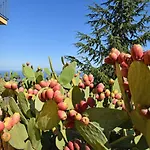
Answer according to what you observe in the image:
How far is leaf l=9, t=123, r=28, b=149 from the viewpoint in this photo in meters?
0.76

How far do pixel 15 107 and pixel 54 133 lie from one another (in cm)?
13

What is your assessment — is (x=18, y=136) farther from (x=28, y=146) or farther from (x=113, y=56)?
(x=113, y=56)

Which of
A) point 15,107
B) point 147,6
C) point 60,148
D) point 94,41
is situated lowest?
point 60,148

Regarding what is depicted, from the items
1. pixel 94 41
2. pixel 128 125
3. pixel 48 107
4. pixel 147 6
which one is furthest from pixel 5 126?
pixel 147 6

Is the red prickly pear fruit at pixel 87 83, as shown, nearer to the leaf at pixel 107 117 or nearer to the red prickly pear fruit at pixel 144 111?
the leaf at pixel 107 117

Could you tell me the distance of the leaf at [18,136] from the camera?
0.76 meters

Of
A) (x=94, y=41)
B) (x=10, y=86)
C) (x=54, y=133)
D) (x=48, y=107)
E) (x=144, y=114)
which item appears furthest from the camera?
(x=94, y=41)

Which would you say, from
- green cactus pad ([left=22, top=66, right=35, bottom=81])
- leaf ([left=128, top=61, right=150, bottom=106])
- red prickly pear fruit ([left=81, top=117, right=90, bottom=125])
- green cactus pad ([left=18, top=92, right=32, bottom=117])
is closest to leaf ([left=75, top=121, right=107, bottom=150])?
red prickly pear fruit ([left=81, top=117, right=90, bottom=125])

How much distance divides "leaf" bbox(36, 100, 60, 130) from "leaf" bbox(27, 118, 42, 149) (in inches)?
0.7

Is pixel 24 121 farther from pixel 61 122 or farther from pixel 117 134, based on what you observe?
pixel 117 134

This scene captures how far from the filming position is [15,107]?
0.85 m

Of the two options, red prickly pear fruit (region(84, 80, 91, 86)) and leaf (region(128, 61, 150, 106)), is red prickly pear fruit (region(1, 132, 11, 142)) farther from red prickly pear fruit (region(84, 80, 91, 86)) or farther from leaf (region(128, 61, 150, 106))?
red prickly pear fruit (region(84, 80, 91, 86))

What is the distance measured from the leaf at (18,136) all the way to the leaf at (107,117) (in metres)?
0.17

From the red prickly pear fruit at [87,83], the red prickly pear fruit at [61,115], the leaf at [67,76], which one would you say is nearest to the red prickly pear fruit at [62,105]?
the red prickly pear fruit at [61,115]
